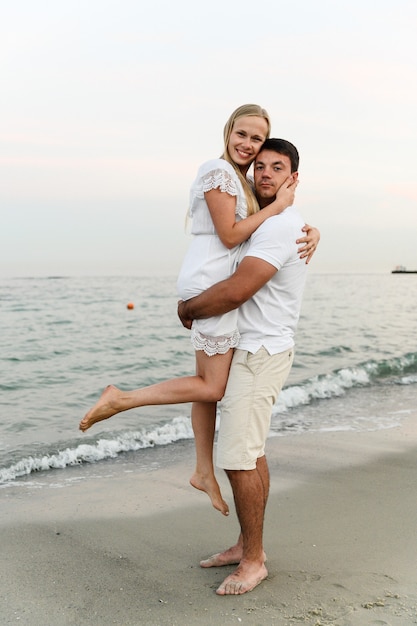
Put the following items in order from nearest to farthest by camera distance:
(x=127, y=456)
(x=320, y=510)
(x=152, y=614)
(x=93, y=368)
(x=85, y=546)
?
(x=152, y=614)
(x=85, y=546)
(x=320, y=510)
(x=127, y=456)
(x=93, y=368)

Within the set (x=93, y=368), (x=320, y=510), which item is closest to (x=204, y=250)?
(x=320, y=510)

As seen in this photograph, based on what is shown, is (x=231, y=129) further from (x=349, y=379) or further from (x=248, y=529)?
(x=349, y=379)

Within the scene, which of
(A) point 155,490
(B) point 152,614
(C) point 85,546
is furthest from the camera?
(A) point 155,490

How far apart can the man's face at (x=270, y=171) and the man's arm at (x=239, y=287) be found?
458mm

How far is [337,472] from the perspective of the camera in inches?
216

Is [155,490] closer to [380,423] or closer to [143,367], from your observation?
[380,423]

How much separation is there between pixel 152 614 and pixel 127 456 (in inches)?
125

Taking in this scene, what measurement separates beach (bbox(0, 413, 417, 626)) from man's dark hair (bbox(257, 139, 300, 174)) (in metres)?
2.12

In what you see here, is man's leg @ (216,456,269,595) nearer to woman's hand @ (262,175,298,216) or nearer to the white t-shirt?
the white t-shirt

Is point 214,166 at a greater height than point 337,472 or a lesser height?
greater

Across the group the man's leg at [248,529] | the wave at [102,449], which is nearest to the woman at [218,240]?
the man's leg at [248,529]

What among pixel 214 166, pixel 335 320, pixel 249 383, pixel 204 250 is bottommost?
pixel 335 320

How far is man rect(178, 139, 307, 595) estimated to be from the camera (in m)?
3.19

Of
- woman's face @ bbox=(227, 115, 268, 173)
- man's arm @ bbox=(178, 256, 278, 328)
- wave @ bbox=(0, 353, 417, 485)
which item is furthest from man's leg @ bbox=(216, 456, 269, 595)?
wave @ bbox=(0, 353, 417, 485)
